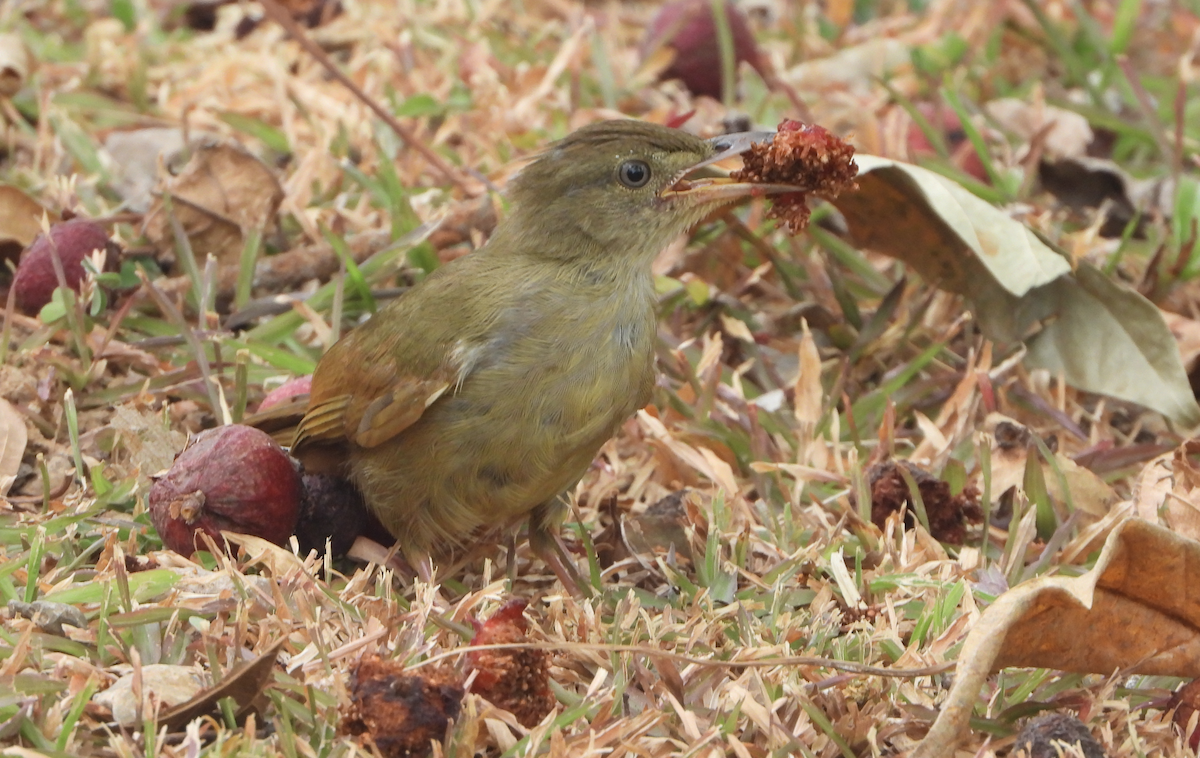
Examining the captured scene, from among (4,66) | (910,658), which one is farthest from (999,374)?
(4,66)

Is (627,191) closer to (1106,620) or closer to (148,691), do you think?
(1106,620)

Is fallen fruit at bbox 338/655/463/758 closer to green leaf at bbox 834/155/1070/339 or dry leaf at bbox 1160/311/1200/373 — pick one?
green leaf at bbox 834/155/1070/339

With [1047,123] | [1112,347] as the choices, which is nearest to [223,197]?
[1112,347]

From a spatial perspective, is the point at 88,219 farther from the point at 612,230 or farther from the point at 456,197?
the point at 612,230

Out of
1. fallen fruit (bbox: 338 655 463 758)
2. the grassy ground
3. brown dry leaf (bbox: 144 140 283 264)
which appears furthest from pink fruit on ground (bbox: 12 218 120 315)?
fallen fruit (bbox: 338 655 463 758)

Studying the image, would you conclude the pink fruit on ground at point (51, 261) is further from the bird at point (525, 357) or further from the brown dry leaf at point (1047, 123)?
the brown dry leaf at point (1047, 123)

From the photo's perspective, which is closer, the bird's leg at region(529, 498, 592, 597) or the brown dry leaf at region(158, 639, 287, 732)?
the brown dry leaf at region(158, 639, 287, 732)
